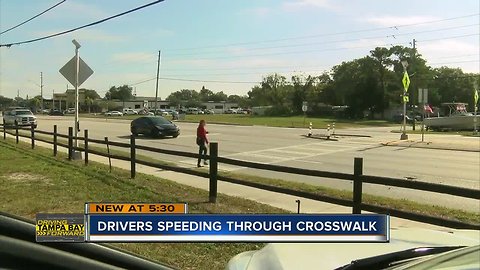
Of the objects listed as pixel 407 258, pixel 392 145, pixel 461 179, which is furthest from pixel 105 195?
pixel 392 145

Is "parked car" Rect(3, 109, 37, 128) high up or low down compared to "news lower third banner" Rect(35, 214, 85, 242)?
down

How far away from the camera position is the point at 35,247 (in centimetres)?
223

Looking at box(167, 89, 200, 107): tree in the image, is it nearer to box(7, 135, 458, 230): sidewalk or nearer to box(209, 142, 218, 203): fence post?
box(7, 135, 458, 230): sidewalk

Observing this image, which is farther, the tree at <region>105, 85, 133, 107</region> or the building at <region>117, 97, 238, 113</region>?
the tree at <region>105, 85, 133, 107</region>

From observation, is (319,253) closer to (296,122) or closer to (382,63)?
(296,122)

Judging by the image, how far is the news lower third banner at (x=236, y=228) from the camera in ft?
8.80

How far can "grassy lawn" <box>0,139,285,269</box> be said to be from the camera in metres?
5.42

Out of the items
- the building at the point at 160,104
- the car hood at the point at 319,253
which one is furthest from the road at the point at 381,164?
the building at the point at 160,104

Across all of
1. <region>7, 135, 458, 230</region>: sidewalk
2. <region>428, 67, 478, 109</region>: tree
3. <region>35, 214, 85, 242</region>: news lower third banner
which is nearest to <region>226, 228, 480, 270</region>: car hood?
<region>35, 214, 85, 242</region>: news lower third banner

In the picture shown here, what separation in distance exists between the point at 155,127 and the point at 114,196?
21.0 m

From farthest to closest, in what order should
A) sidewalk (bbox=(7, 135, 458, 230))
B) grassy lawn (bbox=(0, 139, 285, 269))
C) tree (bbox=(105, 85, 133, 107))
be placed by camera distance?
tree (bbox=(105, 85, 133, 107))
sidewalk (bbox=(7, 135, 458, 230))
grassy lawn (bbox=(0, 139, 285, 269))

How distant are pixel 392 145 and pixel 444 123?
23.4 m

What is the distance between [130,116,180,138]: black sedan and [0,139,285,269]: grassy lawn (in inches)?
621

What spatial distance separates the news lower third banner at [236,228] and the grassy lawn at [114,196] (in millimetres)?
2414
